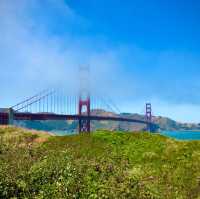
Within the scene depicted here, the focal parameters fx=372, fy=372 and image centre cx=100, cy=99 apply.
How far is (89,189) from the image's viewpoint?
50.1ft

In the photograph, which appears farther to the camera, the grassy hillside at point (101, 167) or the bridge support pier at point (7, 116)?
the bridge support pier at point (7, 116)

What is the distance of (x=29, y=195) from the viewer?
15.1 meters

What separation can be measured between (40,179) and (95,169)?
3.61 metres

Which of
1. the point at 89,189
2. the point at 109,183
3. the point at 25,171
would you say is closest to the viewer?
the point at 89,189

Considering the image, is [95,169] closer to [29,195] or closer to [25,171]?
[25,171]

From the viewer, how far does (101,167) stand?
19.8m

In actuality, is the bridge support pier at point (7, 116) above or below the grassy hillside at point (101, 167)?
above

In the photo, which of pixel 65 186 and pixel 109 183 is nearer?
pixel 65 186

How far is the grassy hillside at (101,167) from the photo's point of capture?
15329 millimetres

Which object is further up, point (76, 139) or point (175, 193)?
point (76, 139)

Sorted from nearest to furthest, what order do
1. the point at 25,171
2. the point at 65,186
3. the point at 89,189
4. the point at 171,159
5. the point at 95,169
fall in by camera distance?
1. the point at 65,186
2. the point at 89,189
3. the point at 25,171
4. the point at 95,169
5. the point at 171,159

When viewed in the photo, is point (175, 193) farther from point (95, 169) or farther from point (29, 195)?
point (29, 195)

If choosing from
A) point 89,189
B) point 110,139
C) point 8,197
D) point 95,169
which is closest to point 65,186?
point 89,189

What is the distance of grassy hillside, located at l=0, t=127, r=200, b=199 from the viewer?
15.3 m
